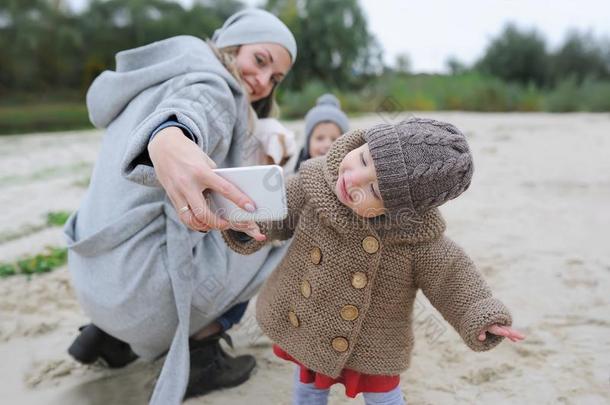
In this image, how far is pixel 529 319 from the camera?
2312 millimetres

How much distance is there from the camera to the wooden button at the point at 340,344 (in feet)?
4.93

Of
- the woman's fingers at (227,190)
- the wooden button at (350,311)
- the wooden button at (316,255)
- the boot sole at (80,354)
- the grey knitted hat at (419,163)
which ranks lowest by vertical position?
the boot sole at (80,354)

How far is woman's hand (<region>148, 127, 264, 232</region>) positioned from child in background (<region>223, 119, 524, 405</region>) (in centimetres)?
17

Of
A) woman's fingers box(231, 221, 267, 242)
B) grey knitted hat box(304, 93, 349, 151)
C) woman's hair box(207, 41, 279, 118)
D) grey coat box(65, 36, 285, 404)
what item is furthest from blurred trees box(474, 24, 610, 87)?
woman's fingers box(231, 221, 267, 242)

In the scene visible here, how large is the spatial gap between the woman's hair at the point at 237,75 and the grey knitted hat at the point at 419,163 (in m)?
0.77

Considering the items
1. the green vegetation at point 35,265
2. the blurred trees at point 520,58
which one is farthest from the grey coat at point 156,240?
the blurred trees at point 520,58

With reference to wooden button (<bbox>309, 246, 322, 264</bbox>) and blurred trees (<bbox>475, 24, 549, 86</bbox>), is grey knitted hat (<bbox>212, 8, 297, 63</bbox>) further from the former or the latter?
blurred trees (<bbox>475, 24, 549, 86</bbox>)

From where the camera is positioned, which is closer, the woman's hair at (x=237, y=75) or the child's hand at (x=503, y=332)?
the child's hand at (x=503, y=332)

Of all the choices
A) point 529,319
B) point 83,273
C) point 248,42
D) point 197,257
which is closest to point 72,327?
point 83,273

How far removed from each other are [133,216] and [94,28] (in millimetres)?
16934

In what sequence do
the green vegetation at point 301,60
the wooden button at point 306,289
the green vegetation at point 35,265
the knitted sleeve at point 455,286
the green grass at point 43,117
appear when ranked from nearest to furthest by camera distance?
the knitted sleeve at point 455,286
the wooden button at point 306,289
the green vegetation at point 35,265
the green vegetation at point 301,60
the green grass at point 43,117

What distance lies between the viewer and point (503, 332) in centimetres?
138

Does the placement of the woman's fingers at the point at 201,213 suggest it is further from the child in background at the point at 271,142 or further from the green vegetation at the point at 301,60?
the green vegetation at the point at 301,60

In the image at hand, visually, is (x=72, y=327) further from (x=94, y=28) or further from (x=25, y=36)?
(x=94, y=28)
